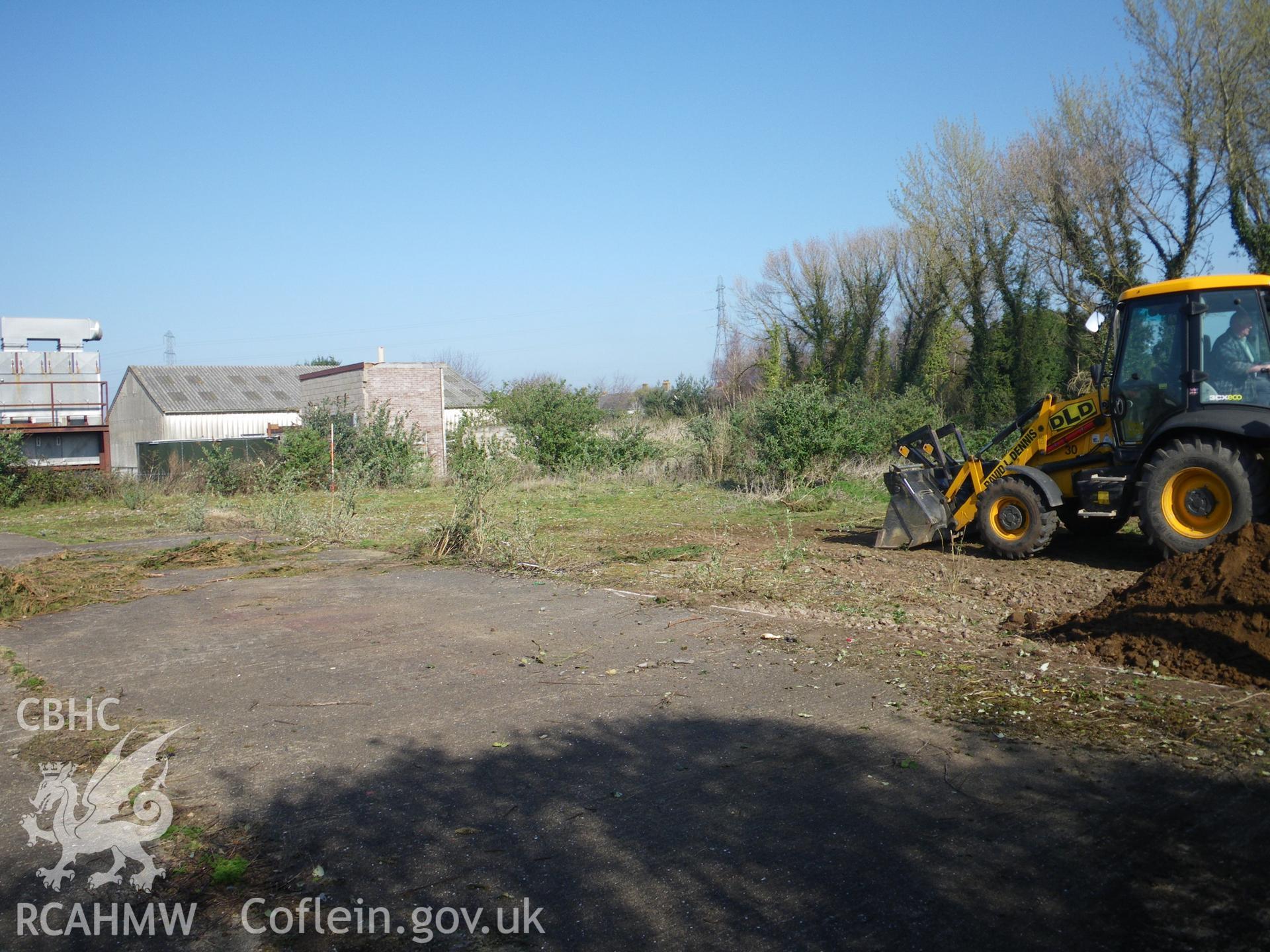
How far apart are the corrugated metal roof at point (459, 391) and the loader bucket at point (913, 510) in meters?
37.4

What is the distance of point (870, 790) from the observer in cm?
491

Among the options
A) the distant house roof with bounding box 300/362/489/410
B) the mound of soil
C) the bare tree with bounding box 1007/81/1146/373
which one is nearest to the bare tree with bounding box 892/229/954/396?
the bare tree with bounding box 1007/81/1146/373

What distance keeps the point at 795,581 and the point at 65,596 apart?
7870 millimetres

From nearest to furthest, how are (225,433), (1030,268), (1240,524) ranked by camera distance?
(1240,524), (1030,268), (225,433)

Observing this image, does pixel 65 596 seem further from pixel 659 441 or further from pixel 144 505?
pixel 659 441

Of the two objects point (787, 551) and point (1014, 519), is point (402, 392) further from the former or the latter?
point (1014, 519)

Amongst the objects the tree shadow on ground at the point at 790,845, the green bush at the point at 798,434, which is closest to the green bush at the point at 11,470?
the green bush at the point at 798,434

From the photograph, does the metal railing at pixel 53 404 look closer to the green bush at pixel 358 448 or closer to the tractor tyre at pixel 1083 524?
the green bush at pixel 358 448

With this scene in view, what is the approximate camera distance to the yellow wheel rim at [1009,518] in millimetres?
11539

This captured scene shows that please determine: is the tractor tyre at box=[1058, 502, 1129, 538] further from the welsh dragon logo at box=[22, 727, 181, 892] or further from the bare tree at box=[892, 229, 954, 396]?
the bare tree at box=[892, 229, 954, 396]

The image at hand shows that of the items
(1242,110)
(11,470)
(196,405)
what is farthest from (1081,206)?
(196,405)

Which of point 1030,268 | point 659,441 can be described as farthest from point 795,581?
point 1030,268

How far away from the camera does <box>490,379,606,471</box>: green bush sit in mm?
27422

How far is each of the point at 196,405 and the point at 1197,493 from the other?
52.1 m
